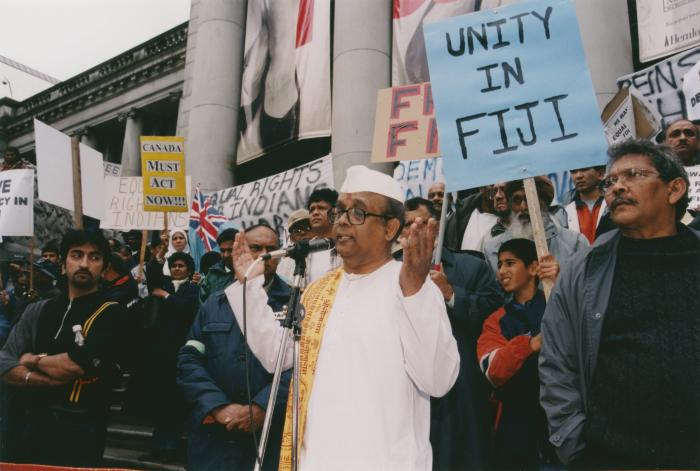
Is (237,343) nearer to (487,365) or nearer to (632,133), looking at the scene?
(487,365)

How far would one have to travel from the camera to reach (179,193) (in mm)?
7660

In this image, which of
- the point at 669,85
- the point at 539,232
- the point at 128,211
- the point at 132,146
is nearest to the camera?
the point at 539,232

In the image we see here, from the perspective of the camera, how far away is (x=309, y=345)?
2.46 m

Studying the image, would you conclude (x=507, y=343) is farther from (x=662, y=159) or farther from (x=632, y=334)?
(x=662, y=159)

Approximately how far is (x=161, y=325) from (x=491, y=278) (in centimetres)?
318

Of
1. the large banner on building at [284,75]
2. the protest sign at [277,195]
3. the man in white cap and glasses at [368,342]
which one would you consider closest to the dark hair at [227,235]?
the man in white cap and glasses at [368,342]

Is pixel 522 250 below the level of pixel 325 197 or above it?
below

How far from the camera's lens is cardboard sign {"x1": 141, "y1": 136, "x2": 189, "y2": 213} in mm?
7559

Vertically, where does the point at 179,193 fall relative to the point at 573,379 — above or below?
A: above

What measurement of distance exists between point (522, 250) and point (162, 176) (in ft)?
18.1

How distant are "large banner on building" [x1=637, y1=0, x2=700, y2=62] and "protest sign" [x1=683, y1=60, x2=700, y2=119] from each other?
2.84 m

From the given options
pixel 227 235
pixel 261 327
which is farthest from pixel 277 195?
pixel 261 327

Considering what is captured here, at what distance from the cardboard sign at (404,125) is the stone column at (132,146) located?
16594 mm

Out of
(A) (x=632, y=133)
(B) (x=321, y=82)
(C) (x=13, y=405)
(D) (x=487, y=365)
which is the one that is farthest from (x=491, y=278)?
(B) (x=321, y=82)
